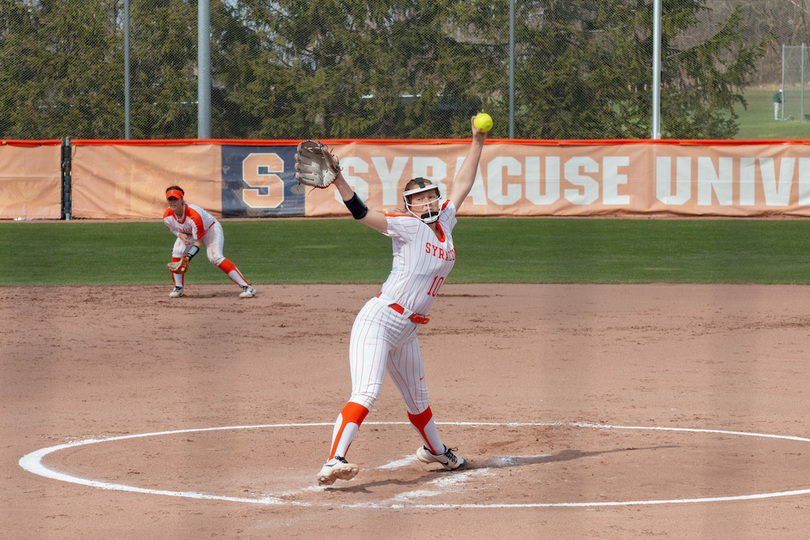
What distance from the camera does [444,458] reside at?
20.6 ft

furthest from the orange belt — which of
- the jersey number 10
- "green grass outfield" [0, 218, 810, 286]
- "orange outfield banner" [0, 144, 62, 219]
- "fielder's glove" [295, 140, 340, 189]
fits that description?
"orange outfield banner" [0, 144, 62, 219]

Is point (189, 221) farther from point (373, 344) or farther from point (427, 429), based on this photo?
point (373, 344)

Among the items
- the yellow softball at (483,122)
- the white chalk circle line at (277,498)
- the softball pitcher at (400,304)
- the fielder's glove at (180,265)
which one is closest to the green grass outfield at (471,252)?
the fielder's glove at (180,265)

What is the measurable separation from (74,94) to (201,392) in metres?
19.3

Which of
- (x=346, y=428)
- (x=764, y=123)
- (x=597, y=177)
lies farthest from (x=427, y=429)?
(x=764, y=123)

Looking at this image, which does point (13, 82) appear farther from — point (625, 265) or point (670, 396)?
point (670, 396)

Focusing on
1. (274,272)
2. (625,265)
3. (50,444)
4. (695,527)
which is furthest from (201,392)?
(625,265)

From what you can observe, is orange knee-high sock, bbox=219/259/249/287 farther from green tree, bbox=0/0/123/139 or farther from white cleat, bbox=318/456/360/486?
green tree, bbox=0/0/123/139

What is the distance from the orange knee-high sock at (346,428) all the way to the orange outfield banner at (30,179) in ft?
64.0

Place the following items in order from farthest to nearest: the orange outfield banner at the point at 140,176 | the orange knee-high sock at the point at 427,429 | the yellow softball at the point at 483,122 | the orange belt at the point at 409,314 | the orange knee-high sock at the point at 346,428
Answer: the orange outfield banner at the point at 140,176 < the yellow softball at the point at 483,122 < the orange knee-high sock at the point at 427,429 < the orange belt at the point at 409,314 < the orange knee-high sock at the point at 346,428

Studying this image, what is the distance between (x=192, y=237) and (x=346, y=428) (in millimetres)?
8558

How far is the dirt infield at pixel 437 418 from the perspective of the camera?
536 centimetres

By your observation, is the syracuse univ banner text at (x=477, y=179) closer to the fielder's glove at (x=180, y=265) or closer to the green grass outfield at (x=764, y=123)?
the green grass outfield at (x=764, y=123)

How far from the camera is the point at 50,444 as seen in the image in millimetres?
6969
